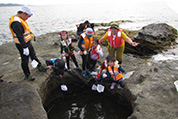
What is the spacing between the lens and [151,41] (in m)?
9.74

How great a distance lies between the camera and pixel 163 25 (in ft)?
37.6

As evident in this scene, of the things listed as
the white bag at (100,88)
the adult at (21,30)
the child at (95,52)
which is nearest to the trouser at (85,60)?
the child at (95,52)

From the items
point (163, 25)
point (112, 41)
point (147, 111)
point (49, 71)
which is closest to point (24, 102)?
point (49, 71)

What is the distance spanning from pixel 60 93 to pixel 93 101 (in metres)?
1.64

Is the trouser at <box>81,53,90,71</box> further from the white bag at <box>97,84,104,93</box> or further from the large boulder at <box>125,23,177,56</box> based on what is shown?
the large boulder at <box>125,23,177,56</box>

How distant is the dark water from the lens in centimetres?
502

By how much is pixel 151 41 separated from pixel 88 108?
24.2 feet

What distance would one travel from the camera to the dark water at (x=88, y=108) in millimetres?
5016

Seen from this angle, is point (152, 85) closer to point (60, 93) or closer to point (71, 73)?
point (71, 73)

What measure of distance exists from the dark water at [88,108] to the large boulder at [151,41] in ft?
17.9

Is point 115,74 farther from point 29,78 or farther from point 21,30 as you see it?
point 21,30

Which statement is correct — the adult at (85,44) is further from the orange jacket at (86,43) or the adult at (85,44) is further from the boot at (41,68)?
the boot at (41,68)

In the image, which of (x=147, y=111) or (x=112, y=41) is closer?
(x=147, y=111)

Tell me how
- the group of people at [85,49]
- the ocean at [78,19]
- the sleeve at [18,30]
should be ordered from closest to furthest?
the sleeve at [18,30]
the group of people at [85,49]
the ocean at [78,19]
